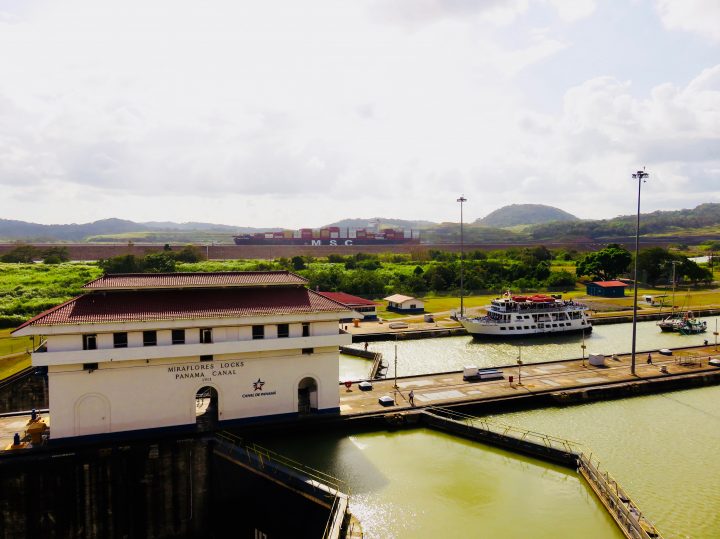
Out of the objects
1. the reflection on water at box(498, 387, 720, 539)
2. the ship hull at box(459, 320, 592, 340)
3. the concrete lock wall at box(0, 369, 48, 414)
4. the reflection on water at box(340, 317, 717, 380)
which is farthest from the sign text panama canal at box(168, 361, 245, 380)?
the ship hull at box(459, 320, 592, 340)

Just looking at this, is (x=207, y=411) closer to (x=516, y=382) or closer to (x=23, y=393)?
(x=23, y=393)

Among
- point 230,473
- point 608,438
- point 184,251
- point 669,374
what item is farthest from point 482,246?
point 230,473

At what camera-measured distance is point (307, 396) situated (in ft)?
105

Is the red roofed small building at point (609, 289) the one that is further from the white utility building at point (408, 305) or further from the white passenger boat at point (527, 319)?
the white utility building at point (408, 305)

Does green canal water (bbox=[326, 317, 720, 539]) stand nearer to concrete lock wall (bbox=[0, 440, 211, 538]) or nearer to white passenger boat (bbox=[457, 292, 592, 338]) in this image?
concrete lock wall (bbox=[0, 440, 211, 538])

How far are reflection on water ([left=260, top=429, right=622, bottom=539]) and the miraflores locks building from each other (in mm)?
3028

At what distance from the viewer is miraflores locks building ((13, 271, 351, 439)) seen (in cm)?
2541

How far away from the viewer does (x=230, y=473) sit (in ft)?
80.2

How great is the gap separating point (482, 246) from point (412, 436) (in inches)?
5704

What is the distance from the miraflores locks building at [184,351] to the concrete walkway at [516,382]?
421 cm

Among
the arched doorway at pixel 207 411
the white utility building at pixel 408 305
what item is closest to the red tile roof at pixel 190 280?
the arched doorway at pixel 207 411

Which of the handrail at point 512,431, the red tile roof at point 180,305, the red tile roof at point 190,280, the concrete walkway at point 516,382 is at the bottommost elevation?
the handrail at point 512,431

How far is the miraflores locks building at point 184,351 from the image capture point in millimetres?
25406

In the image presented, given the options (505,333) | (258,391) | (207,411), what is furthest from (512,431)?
(505,333)
